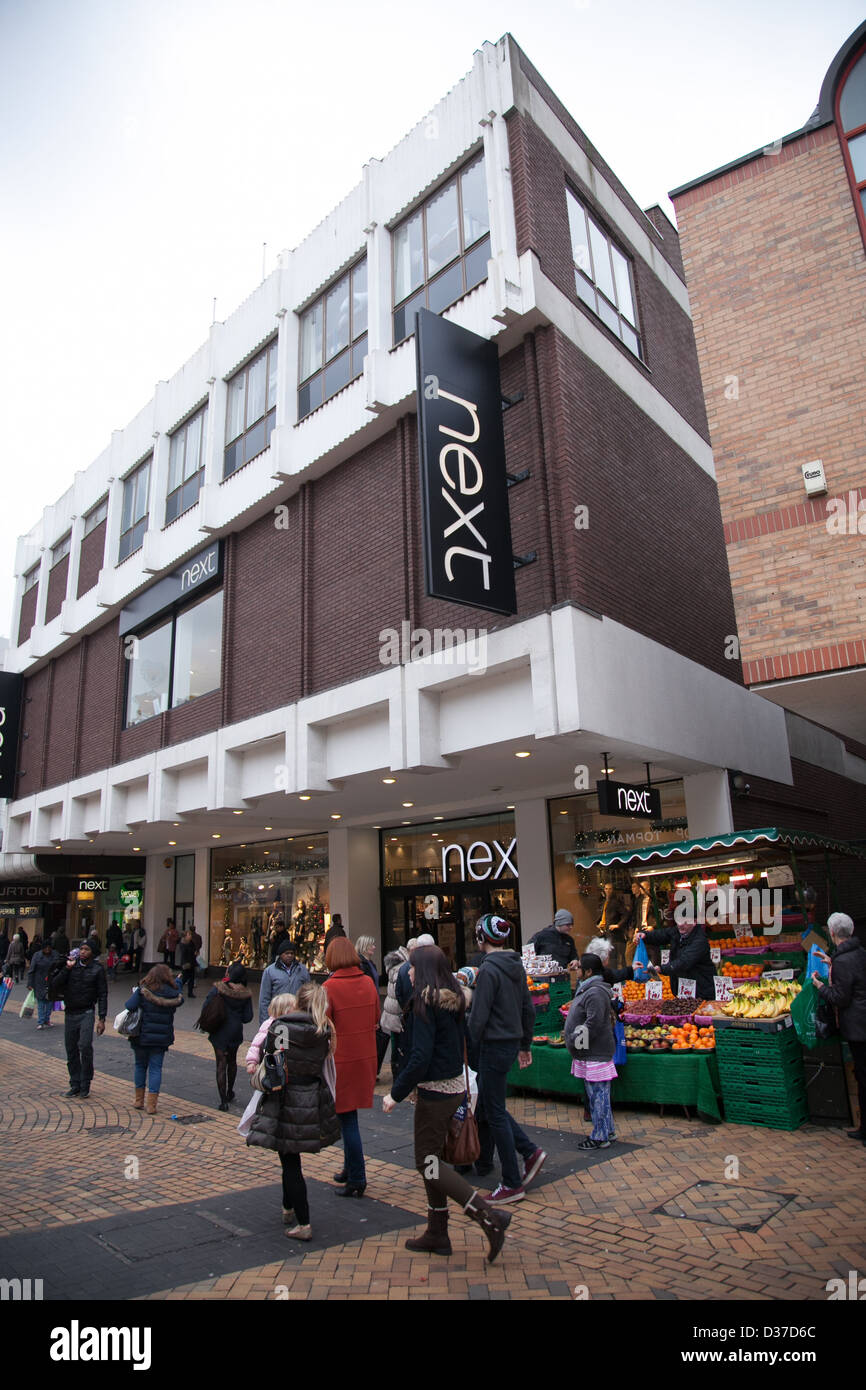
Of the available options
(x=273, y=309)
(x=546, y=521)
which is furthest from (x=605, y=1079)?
(x=273, y=309)

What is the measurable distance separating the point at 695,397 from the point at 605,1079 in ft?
51.3

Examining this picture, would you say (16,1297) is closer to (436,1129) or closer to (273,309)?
(436,1129)

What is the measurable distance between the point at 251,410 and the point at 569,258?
8388 mm

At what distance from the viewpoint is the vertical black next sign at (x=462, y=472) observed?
1103 centimetres

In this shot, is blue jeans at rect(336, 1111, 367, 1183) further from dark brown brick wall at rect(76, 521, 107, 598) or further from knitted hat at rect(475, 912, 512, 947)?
dark brown brick wall at rect(76, 521, 107, 598)

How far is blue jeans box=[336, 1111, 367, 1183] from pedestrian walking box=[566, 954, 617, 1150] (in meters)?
2.22

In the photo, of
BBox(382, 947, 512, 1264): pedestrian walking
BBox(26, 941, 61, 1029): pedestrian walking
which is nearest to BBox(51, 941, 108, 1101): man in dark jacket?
BBox(26, 941, 61, 1029): pedestrian walking

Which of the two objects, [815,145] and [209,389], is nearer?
[815,145]

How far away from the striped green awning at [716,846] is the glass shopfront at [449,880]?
5.43 m

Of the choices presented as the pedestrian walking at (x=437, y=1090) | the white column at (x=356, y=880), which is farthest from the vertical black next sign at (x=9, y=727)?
the pedestrian walking at (x=437, y=1090)

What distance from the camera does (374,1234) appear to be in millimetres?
5395

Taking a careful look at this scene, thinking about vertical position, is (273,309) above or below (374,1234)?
above

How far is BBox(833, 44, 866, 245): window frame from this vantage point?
Answer: 9.93 m

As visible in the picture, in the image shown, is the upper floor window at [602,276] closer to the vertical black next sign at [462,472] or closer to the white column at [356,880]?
the vertical black next sign at [462,472]
